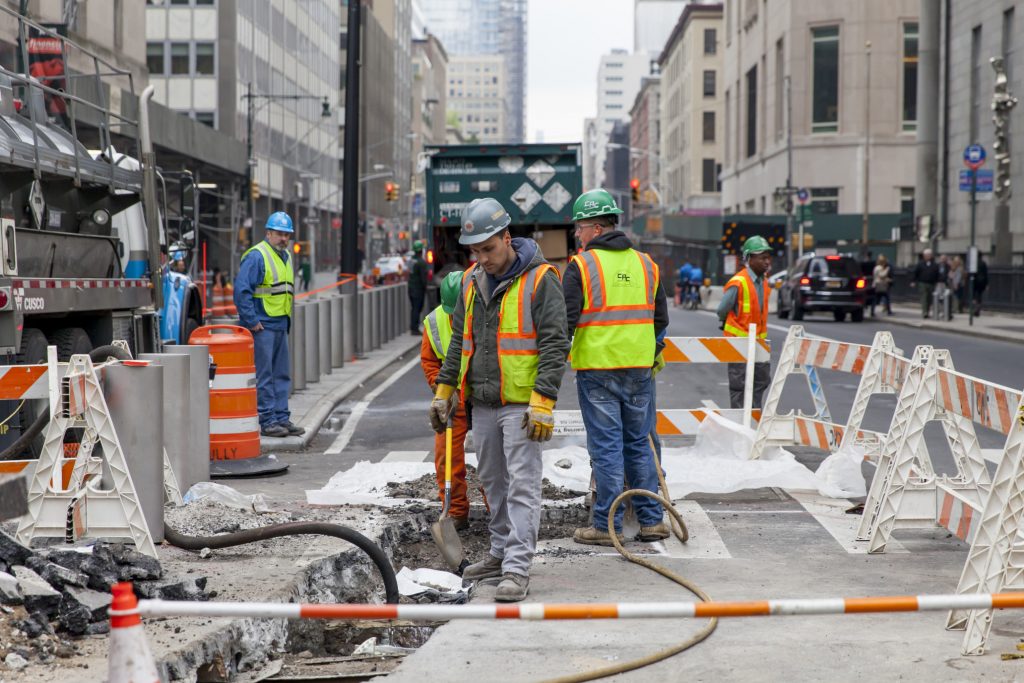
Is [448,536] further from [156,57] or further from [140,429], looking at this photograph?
[156,57]

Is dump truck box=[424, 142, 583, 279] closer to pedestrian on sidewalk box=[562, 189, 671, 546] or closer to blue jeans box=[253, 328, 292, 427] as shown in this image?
blue jeans box=[253, 328, 292, 427]

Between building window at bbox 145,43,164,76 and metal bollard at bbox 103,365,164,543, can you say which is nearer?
metal bollard at bbox 103,365,164,543

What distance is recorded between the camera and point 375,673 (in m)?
5.64

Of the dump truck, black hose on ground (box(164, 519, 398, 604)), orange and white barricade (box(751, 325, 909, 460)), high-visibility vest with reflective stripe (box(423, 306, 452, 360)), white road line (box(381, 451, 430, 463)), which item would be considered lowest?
white road line (box(381, 451, 430, 463))

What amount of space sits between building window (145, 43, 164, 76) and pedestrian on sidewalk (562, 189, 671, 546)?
5649 cm

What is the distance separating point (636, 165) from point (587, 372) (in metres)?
166

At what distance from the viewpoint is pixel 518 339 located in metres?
6.66

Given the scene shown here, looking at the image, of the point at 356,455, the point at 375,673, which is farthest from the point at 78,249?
the point at 375,673

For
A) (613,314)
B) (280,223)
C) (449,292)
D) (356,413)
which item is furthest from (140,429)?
(356,413)

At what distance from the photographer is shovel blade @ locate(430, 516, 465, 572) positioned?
24.6ft

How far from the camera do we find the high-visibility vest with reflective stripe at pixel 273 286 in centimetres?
1271

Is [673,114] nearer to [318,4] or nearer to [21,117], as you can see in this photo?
[318,4]

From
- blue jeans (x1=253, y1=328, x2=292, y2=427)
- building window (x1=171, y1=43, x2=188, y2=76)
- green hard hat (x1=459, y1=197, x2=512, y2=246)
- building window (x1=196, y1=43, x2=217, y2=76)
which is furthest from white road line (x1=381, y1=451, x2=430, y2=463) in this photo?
building window (x1=171, y1=43, x2=188, y2=76)

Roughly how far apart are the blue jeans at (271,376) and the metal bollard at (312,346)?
464cm
